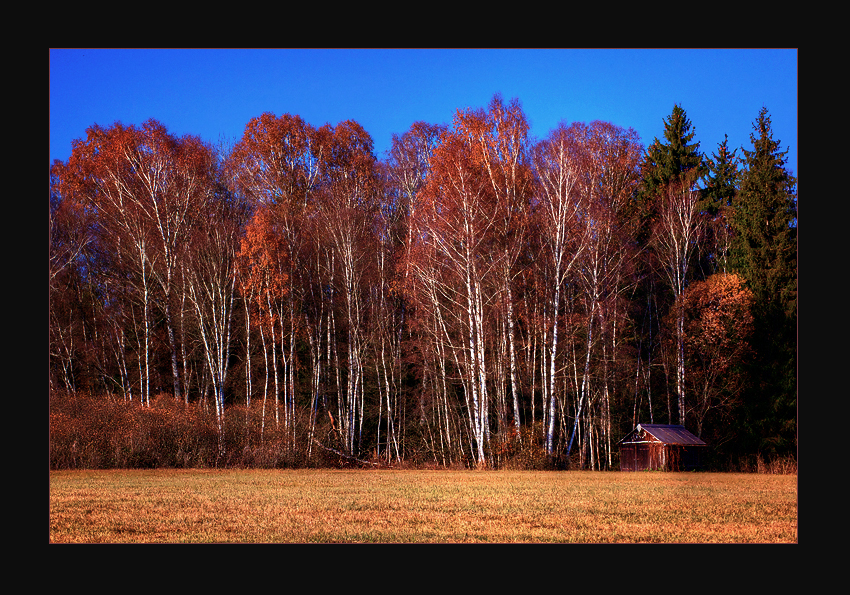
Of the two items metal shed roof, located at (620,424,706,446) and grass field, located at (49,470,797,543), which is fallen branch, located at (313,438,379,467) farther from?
metal shed roof, located at (620,424,706,446)

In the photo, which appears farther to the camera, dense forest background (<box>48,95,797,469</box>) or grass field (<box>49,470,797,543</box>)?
dense forest background (<box>48,95,797,469</box>)

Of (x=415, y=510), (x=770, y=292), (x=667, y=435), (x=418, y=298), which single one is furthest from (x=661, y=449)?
(x=415, y=510)

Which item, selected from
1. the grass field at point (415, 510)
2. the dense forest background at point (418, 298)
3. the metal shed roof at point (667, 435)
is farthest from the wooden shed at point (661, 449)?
the grass field at point (415, 510)

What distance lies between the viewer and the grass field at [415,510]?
11.0 m

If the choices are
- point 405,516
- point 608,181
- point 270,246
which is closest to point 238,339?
point 270,246

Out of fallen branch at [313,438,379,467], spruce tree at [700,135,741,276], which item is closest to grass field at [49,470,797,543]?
fallen branch at [313,438,379,467]

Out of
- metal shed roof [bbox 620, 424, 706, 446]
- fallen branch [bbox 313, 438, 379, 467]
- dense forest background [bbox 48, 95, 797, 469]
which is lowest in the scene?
fallen branch [bbox 313, 438, 379, 467]

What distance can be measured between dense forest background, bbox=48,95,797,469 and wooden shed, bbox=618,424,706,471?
1763 millimetres

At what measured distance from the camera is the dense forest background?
28.3 m

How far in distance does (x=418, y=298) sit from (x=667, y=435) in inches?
421

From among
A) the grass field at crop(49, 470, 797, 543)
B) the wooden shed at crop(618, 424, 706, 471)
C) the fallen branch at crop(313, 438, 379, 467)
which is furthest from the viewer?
the fallen branch at crop(313, 438, 379, 467)

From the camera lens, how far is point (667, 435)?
2812 centimetres

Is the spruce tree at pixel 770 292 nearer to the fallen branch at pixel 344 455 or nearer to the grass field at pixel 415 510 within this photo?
the grass field at pixel 415 510

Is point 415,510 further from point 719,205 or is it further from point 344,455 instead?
point 719,205
